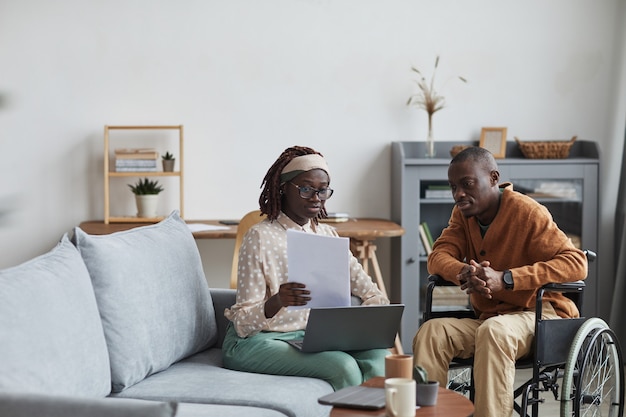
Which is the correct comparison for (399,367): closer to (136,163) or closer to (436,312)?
(436,312)

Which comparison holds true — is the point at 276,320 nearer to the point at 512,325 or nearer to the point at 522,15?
the point at 512,325

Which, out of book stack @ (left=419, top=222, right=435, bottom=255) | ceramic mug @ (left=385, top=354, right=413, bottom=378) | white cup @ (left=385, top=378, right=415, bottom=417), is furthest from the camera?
book stack @ (left=419, top=222, right=435, bottom=255)

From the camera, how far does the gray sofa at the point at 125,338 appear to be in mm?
1896

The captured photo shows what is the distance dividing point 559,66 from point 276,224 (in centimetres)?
255

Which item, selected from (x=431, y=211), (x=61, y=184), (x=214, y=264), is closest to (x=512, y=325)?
(x=431, y=211)

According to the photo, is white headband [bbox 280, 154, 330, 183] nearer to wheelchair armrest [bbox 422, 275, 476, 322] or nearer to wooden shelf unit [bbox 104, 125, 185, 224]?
wheelchair armrest [bbox 422, 275, 476, 322]

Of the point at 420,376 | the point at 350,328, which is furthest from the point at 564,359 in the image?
the point at 420,376

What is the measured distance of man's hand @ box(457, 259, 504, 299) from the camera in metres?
2.70

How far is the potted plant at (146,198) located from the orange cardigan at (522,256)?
6.20 feet

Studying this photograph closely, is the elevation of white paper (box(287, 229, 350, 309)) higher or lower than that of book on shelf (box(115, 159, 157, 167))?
lower

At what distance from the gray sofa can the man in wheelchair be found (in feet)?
1.54

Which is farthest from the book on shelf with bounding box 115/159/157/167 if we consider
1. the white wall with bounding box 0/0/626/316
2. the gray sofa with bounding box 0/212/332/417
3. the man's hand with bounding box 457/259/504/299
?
the man's hand with bounding box 457/259/504/299

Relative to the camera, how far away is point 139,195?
4.37 metres

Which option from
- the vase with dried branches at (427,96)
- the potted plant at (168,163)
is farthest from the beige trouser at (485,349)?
the potted plant at (168,163)
